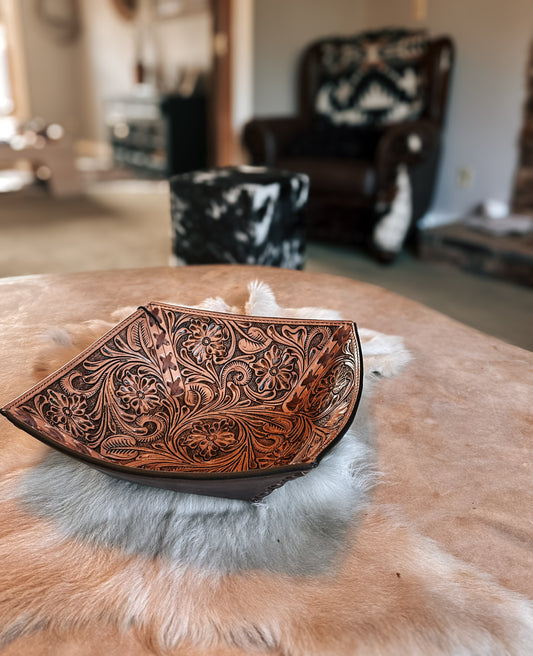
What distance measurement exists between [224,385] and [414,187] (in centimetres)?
217

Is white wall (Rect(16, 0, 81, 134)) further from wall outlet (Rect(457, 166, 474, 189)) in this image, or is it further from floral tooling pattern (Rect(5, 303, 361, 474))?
floral tooling pattern (Rect(5, 303, 361, 474))

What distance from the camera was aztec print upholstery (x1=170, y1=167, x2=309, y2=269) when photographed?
6.59 ft

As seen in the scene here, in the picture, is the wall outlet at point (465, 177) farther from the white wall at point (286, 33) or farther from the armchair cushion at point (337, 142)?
the white wall at point (286, 33)

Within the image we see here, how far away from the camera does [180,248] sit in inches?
83.9

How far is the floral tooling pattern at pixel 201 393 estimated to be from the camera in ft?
2.09

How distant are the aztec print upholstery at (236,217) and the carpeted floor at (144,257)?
599 millimetres

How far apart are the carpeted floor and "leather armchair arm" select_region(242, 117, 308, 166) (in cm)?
53

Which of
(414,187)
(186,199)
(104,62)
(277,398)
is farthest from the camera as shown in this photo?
(104,62)

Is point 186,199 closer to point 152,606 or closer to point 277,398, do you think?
point 277,398

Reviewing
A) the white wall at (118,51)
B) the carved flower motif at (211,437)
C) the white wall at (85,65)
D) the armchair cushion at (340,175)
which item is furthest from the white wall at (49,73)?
the carved flower motif at (211,437)

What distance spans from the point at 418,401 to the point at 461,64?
289cm

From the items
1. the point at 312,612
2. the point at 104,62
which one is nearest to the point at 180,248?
the point at 312,612

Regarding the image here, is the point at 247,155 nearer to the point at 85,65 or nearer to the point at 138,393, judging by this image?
the point at 138,393

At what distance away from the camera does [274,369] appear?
0.76m
